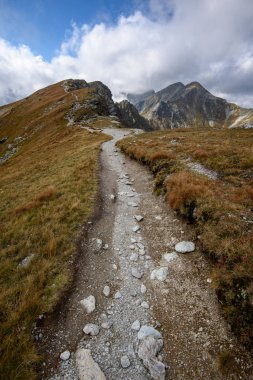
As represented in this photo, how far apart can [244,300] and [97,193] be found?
10.1 meters

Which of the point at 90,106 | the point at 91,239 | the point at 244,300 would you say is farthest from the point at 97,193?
the point at 90,106

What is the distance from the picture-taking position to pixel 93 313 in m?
5.82

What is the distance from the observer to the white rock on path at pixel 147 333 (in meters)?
5.16

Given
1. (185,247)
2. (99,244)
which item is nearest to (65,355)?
(99,244)

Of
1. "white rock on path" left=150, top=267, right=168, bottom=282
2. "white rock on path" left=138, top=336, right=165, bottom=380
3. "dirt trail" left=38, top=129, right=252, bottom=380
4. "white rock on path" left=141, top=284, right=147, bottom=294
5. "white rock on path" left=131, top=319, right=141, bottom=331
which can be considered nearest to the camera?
"white rock on path" left=138, top=336, right=165, bottom=380

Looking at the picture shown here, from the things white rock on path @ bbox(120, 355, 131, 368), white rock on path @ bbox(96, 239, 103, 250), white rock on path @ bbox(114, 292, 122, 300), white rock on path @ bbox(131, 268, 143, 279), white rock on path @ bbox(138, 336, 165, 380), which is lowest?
white rock on path @ bbox(120, 355, 131, 368)

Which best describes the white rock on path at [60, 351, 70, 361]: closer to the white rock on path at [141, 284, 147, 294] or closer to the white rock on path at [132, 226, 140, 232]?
the white rock on path at [141, 284, 147, 294]

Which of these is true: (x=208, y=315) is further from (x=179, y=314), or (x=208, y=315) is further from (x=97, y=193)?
(x=97, y=193)

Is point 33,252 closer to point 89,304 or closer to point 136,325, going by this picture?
point 89,304

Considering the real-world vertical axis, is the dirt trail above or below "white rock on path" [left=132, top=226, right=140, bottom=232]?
below

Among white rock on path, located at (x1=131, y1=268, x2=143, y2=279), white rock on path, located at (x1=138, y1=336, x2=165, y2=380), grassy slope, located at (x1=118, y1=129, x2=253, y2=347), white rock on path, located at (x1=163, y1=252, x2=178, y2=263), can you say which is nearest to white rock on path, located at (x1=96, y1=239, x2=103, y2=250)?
white rock on path, located at (x1=131, y1=268, x2=143, y2=279)

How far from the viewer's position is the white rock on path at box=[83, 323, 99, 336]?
5.30 m

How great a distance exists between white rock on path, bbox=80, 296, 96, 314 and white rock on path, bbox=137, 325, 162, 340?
158 centimetres

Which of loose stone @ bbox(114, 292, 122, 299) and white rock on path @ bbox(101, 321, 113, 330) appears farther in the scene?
loose stone @ bbox(114, 292, 122, 299)
